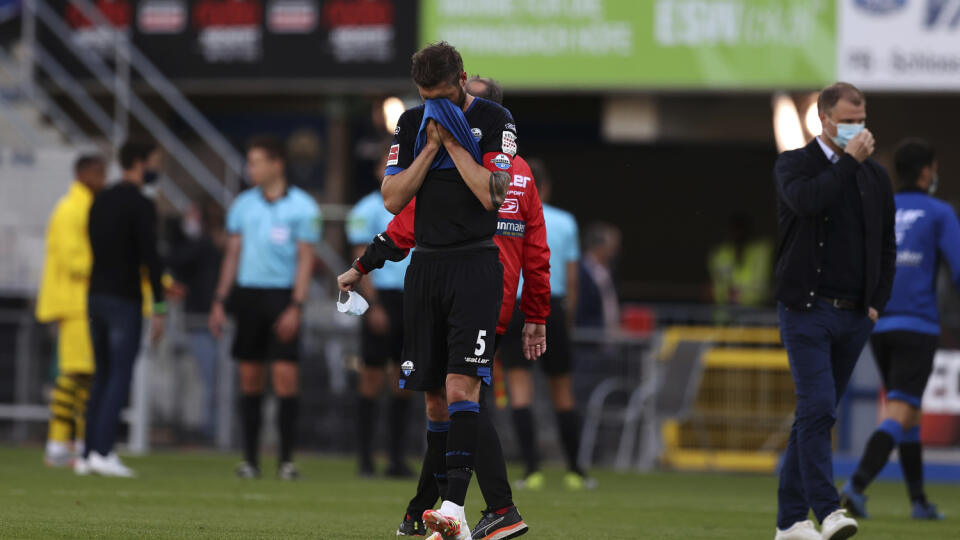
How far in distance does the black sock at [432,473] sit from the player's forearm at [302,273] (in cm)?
444

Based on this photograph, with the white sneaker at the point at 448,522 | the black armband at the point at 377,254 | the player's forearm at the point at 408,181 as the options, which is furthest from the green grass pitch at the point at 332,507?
the player's forearm at the point at 408,181

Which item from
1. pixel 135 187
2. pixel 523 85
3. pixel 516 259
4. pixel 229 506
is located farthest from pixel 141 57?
pixel 516 259

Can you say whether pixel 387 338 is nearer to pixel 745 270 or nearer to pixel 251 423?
pixel 251 423

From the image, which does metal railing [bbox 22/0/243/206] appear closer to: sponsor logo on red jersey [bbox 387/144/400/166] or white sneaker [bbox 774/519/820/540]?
sponsor logo on red jersey [bbox 387/144/400/166]

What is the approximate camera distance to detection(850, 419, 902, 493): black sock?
958cm

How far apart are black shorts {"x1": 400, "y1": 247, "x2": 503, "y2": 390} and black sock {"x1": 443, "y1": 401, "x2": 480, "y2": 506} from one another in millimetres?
148

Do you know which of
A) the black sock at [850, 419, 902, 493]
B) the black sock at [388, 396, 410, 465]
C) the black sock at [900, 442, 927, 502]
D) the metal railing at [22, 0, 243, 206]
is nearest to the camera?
the black sock at [850, 419, 902, 493]

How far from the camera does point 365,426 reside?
12312mm

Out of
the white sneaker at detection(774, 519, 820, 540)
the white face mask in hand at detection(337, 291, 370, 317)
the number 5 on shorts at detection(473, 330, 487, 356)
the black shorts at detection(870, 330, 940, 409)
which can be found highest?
the white face mask in hand at detection(337, 291, 370, 317)

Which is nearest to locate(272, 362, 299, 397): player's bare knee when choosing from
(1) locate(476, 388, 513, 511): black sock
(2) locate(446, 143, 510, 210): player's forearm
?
(1) locate(476, 388, 513, 511): black sock

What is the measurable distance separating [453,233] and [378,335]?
5.34m

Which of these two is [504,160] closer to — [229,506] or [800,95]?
[229,506]

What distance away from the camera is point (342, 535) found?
7441 mm

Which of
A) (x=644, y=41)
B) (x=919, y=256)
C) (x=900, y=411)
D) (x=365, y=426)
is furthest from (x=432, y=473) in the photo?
(x=644, y=41)
